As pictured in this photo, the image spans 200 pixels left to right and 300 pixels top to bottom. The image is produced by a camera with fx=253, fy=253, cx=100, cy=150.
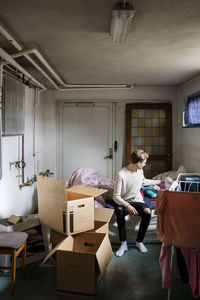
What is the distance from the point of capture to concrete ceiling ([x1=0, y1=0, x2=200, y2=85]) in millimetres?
1901

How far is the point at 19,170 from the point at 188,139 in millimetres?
2985

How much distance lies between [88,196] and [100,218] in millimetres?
315

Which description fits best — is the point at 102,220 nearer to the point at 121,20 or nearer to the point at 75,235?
the point at 75,235

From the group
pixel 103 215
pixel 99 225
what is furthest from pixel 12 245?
pixel 103 215

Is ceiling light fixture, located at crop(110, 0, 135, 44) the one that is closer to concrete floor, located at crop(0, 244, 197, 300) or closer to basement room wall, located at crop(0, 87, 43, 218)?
basement room wall, located at crop(0, 87, 43, 218)

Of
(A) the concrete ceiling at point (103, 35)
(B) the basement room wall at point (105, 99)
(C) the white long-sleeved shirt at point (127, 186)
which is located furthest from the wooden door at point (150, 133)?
(C) the white long-sleeved shirt at point (127, 186)

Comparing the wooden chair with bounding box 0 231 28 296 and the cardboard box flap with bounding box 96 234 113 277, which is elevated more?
the wooden chair with bounding box 0 231 28 296

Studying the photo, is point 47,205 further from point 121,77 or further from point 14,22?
point 121,77

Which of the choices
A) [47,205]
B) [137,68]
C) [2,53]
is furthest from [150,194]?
[2,53]

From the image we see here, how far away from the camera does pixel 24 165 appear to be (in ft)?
12.5

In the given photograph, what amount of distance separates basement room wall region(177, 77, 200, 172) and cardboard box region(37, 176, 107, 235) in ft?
Result: 7.62

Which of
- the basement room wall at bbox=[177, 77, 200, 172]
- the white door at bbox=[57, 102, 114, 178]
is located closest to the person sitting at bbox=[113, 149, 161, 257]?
the basement room wall at bbox=[177, 77, 200, 172]

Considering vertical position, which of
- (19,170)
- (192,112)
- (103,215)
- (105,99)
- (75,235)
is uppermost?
(105,99)

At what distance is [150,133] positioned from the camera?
521 centimetres
